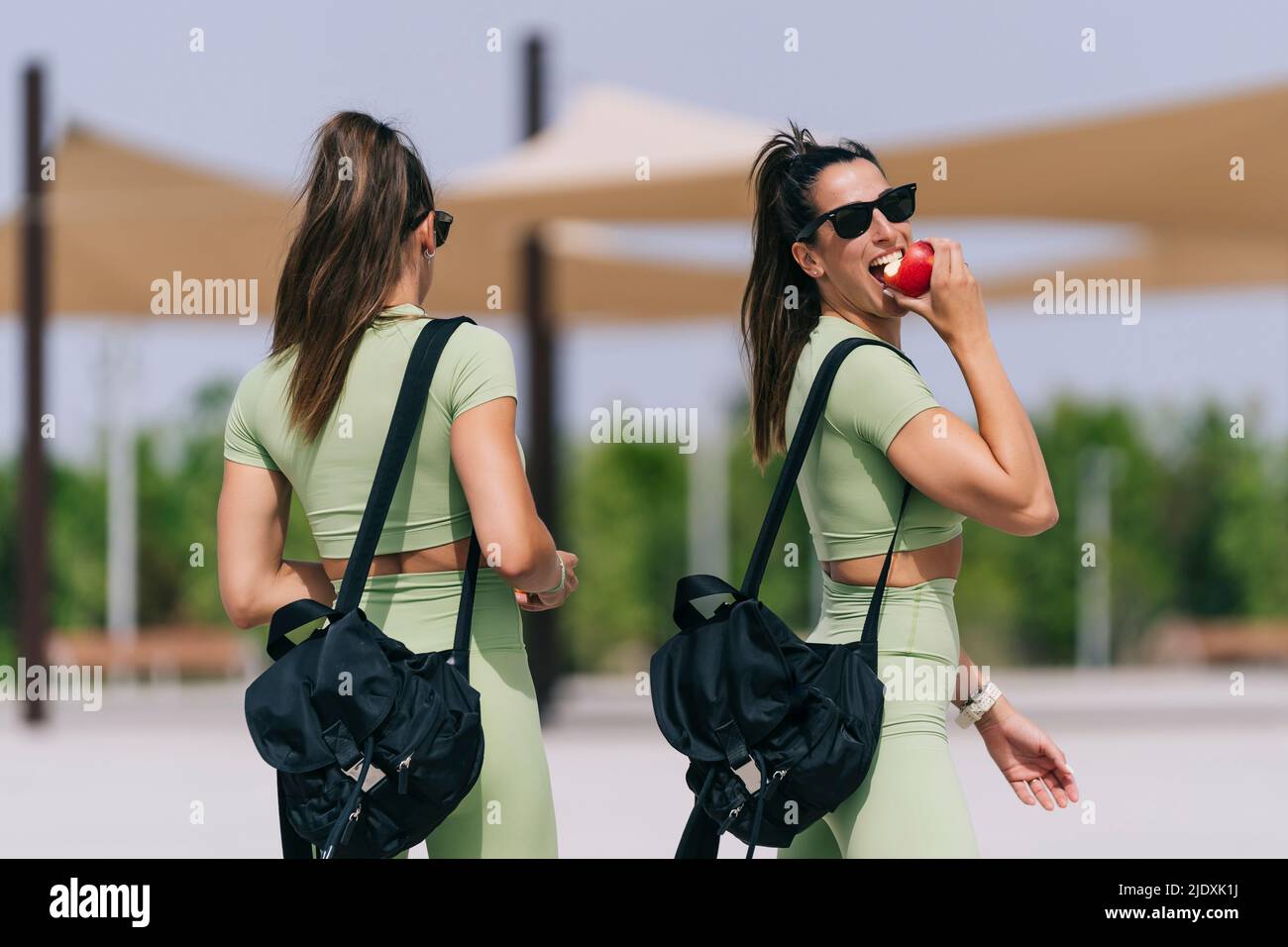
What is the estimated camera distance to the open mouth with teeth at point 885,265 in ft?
8.75

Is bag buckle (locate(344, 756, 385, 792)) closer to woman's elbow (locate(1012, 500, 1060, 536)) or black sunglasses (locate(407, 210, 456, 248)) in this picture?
black sunglasses (locate(407, 210, 456, 248))

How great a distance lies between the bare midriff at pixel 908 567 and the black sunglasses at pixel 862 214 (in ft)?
1.73

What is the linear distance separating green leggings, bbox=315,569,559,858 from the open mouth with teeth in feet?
2.58

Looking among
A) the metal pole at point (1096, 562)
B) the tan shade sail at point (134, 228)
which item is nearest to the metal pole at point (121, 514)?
the tan shade sail at point (134, 228)

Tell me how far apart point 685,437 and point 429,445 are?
10.6ft

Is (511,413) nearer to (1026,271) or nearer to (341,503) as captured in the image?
(341,503)

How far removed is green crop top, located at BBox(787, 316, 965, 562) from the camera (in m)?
2.56

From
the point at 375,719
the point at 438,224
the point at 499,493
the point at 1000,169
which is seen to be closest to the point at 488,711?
the point at 375,719

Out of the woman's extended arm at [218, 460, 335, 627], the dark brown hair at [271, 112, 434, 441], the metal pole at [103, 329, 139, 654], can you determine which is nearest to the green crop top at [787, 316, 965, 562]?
the dark brown hair at [271, 112, 434, 441]

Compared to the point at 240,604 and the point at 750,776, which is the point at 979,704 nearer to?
the point at 750,776

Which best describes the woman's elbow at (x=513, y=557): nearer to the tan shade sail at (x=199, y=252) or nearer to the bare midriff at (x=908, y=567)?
the bare midriff at (x=908, y=567)

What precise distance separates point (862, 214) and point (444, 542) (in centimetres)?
86

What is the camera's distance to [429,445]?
2.60 meters
